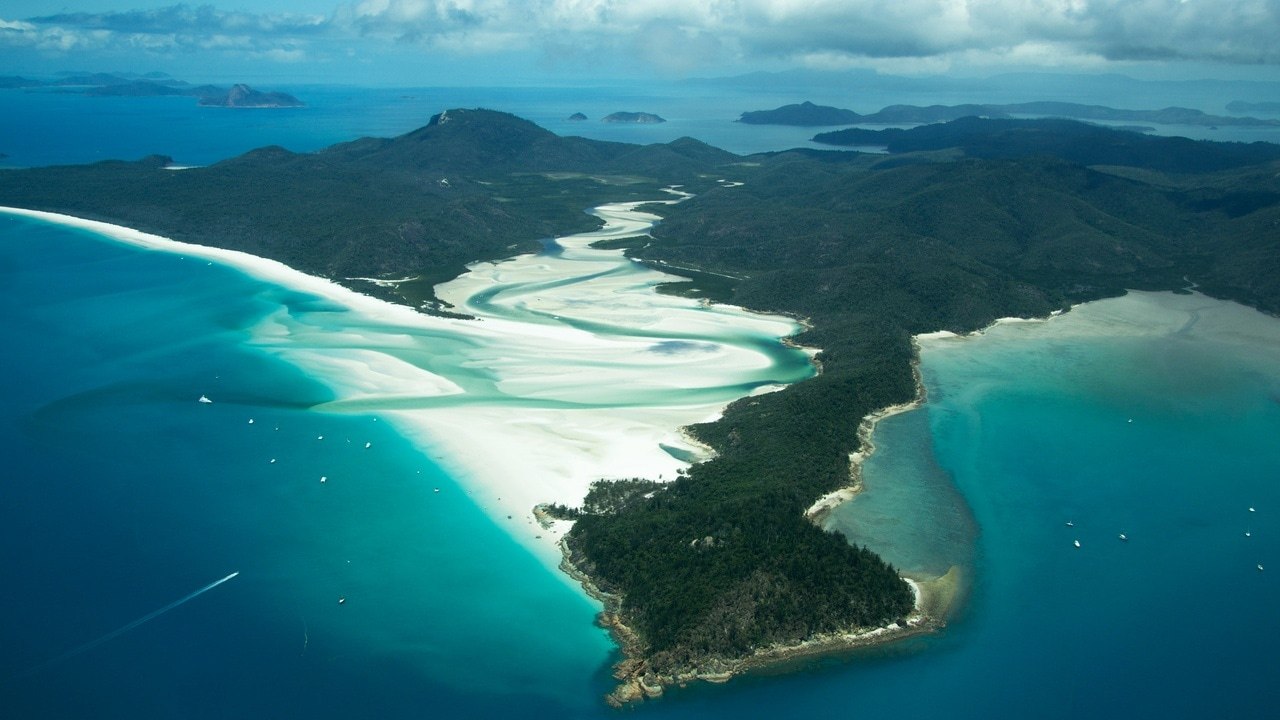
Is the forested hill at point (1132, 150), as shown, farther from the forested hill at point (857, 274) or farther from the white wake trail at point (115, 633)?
the white wake trail at point (115, 633)

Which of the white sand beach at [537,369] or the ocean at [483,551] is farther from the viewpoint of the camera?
the white sand beach at [537,369]

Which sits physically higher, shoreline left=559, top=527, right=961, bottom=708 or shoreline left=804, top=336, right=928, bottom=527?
shoreline left=804, top=336, right=928, bottom=527

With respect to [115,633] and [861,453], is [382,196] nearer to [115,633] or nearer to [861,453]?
[861,453]

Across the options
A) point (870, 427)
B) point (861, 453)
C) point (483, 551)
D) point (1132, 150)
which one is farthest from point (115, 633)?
point (1132, 150)

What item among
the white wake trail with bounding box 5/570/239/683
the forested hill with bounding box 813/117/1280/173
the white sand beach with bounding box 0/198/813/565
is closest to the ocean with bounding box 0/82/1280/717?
the white wake trail with bounding box 5/570/239/683

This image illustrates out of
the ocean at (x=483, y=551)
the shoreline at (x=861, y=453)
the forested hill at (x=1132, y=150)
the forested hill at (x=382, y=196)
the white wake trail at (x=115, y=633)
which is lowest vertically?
the white wake trail at (x=115, y=633)

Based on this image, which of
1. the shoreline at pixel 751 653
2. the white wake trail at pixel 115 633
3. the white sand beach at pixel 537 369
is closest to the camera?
the white wake trail at pixel 115 633

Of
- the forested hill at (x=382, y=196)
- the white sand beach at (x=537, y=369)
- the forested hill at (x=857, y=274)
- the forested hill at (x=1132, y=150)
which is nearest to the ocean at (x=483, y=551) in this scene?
the white sand beach at (x=537, y=369)

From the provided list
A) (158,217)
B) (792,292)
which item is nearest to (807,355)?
(792,292)

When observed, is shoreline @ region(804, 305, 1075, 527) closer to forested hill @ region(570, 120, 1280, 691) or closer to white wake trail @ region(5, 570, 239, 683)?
forested hill @ region(570, 120, 1280, 691)
